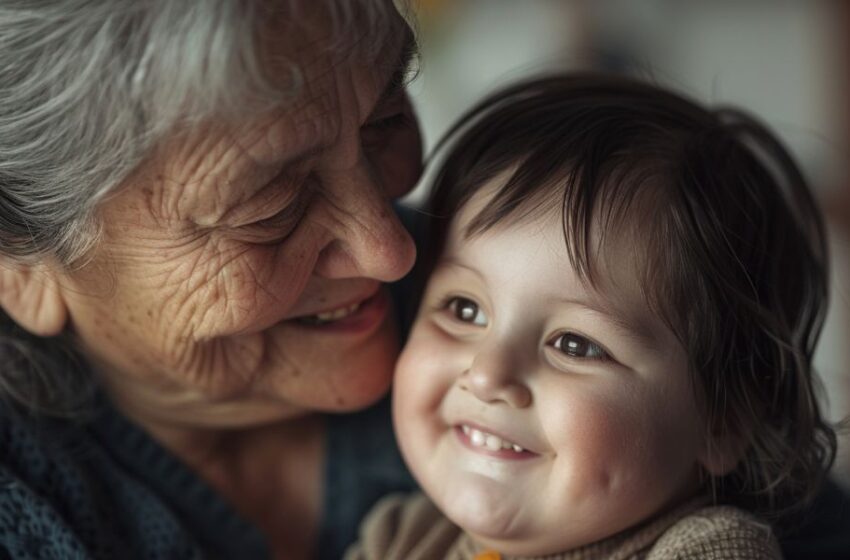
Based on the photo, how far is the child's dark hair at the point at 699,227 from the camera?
1283 mm

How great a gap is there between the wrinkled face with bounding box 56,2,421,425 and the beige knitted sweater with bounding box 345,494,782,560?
0.68 feet

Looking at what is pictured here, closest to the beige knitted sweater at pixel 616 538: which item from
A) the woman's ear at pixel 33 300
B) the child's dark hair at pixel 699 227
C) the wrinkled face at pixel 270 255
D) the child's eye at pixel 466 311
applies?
the child's dark hair at pixel 699 227

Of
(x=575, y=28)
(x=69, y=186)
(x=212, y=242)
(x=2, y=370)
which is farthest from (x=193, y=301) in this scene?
(x=575, y=28)

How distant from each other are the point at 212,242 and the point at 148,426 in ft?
1.59

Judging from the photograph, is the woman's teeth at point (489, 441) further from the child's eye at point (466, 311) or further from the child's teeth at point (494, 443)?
the child's eye at point (466, 311)

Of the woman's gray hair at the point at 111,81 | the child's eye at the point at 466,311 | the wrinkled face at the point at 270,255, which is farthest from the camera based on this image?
the child's eye at the point at 466,311

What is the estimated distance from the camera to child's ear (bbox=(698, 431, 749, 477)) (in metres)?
1.35

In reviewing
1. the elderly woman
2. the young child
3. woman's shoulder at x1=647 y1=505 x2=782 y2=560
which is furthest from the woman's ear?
woman's shoulder at x1=647 y1=505 x2=782 y2=560

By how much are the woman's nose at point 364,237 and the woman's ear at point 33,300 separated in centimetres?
36

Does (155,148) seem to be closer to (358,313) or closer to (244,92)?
(244,92)

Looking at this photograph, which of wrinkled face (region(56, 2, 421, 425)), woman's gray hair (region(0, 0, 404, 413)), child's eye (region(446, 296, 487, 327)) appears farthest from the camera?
child's eye (region(446, 296, 487, 327))

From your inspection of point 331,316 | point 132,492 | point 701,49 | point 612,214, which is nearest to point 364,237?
point 331,316

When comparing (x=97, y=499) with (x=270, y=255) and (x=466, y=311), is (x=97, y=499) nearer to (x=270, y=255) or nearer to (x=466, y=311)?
(x=270, y=255)

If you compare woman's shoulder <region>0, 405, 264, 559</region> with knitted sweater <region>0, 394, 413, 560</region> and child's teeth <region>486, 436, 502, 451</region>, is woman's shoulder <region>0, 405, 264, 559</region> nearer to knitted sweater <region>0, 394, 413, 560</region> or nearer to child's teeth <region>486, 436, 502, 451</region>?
knitted sweater <region>0, 394, 413, 560</region>
